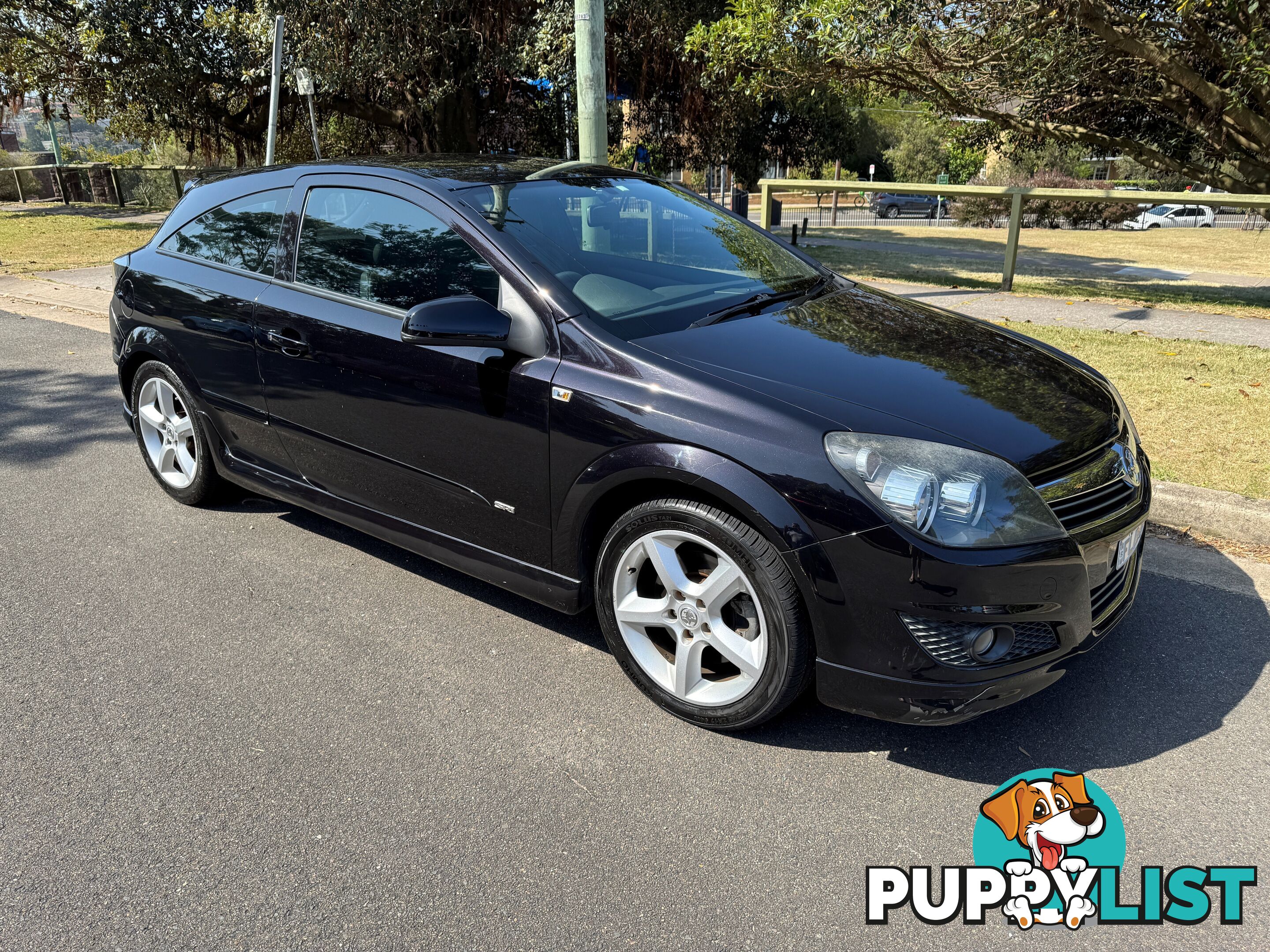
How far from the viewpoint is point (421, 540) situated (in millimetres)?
3596

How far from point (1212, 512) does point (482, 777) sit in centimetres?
339

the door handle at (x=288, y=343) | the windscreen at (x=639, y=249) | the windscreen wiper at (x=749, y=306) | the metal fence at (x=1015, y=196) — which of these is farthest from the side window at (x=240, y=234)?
the metal fence at (x=1015, y=196)

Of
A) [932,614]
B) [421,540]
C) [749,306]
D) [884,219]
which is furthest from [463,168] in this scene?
[884,219]

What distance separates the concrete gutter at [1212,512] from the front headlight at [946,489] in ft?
6.19

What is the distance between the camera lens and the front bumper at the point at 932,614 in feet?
8.18

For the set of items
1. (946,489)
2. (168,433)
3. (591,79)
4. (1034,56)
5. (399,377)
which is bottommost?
(168,433)

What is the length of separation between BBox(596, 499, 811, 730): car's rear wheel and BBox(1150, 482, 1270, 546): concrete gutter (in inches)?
89.9

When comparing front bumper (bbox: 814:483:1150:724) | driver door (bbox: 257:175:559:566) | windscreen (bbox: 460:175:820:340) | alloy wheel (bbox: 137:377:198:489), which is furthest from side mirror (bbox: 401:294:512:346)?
alloy wheel (bbox: 137:377:198:489)

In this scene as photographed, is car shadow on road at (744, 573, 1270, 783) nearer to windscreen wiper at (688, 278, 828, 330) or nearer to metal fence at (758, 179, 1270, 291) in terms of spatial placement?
windscreen wiper at (688, 278, 828, 330)

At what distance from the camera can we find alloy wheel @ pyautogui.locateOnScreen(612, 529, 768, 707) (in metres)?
2.80

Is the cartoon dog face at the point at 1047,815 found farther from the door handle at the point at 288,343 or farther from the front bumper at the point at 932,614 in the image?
the door handle at the point at 288,343

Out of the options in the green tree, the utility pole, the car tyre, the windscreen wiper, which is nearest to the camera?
the windscreen wiper

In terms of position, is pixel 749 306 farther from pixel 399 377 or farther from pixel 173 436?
pixel 173 436

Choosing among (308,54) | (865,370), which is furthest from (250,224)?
(308,54)
